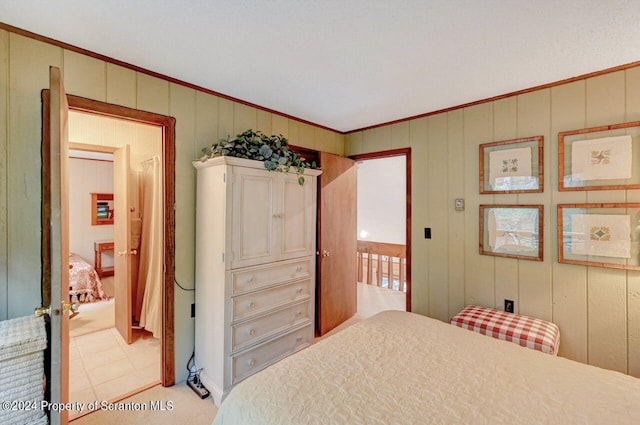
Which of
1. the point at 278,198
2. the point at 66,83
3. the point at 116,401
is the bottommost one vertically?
the point at 116,401

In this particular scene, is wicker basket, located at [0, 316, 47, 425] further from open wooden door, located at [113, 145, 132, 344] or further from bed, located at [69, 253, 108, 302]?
bed, located at [69, 253, 108, 302]

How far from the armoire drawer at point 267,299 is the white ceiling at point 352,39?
5.61 ft

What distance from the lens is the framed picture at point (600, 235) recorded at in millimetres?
1999

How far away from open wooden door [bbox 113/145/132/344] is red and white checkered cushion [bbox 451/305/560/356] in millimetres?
3167

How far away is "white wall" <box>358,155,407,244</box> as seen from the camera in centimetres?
545

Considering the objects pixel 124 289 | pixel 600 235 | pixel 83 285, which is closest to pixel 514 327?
pixel 600 235

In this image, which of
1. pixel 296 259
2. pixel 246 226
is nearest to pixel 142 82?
pixel 246 226

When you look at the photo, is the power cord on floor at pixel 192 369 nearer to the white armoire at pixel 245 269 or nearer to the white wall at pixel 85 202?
the white armoire at pixel 245 269

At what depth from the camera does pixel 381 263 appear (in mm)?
5172

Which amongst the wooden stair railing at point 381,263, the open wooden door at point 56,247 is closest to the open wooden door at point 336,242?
the wooden stair railing at point 381,263

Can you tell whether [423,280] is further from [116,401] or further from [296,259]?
[116,401]

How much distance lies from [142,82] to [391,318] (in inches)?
98.1

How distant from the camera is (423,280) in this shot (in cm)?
304

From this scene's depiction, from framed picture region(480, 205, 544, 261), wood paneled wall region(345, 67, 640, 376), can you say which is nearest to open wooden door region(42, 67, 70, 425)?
wood paneled wall region(345, 67, 640, 376)
